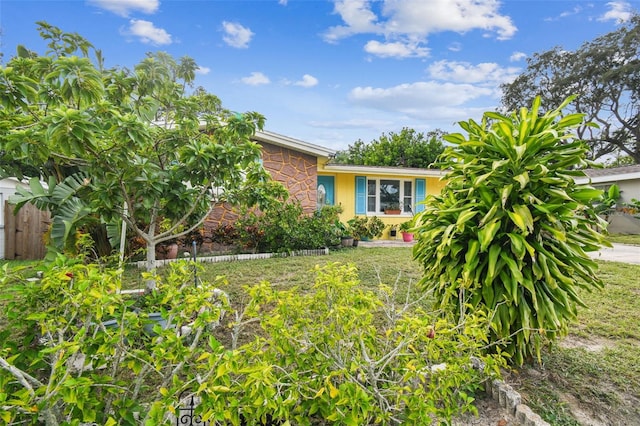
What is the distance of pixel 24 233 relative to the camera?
9.42 meters

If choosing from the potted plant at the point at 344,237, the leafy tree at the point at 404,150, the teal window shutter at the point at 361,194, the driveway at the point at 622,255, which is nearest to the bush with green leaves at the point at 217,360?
the driveway at the point at 622,255

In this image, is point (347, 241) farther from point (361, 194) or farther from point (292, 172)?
point (361, 194)

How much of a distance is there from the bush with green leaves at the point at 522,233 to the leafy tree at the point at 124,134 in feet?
7.85

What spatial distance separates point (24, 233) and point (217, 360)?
1122cm

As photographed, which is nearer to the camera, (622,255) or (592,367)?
(592,367)

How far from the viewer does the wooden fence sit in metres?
9.39

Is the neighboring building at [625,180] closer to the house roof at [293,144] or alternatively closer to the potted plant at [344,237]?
the potted plant at [344,237]

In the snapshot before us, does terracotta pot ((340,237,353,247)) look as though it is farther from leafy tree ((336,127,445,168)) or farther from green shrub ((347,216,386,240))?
leafy tree ((336,127,445,168))

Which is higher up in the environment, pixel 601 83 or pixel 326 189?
pixel 601 83

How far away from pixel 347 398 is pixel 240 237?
8892 mm

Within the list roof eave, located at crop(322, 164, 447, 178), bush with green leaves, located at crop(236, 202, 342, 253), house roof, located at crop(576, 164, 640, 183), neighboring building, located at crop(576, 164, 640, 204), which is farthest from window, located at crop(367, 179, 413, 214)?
neighboring building, located at crop(576, 164, 640, 204)

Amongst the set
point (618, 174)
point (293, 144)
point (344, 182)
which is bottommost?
point (344, 182)

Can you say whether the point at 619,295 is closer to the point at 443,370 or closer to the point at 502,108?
the point at 443,370

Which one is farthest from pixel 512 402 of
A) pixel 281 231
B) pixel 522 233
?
pixel 281 231
